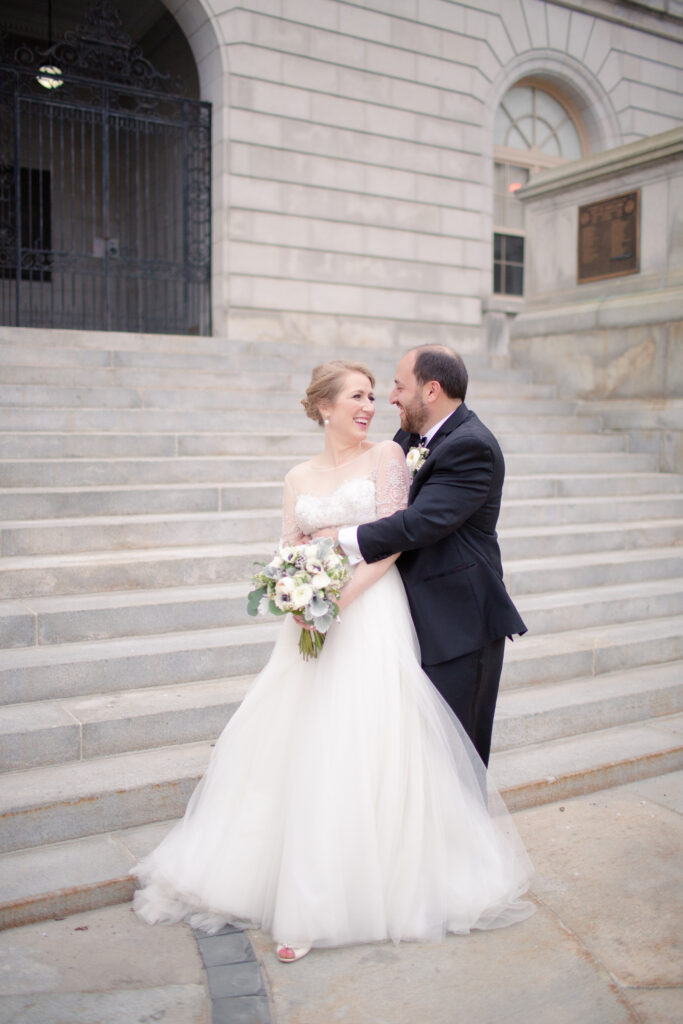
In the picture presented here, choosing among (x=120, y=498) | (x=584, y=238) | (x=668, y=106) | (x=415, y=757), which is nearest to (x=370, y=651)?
(x=415, y=757)

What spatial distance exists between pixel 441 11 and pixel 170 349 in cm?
849

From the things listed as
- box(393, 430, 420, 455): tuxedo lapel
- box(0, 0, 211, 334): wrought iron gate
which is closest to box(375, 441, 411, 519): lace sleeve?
box(393, 430, 420, 455): tuxedo lapel

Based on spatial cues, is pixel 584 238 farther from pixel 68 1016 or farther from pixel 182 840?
pixel 68 1016

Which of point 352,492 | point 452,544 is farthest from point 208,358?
point 452,544

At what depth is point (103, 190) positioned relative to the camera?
12.0m

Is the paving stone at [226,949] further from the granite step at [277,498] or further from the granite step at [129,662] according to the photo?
the granite step at [277,498]

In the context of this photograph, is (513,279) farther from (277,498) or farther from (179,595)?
(179,595)

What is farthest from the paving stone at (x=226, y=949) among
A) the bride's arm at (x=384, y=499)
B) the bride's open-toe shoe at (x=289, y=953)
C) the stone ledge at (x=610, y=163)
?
the stone ledge at (x=610, y=163)

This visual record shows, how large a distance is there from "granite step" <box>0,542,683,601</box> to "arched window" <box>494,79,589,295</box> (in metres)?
10.7

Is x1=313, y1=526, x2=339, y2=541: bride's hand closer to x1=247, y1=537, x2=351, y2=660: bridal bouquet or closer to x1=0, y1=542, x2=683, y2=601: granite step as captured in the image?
x1=247, y1=537, x2=351, y2=660: bridal bouquet

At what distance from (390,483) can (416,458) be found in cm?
20

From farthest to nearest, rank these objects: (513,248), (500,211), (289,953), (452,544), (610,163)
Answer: (513,248), (500,211), (610,163), (452,544), (289,953)

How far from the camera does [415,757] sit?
342cm

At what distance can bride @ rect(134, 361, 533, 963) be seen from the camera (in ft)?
10.8
